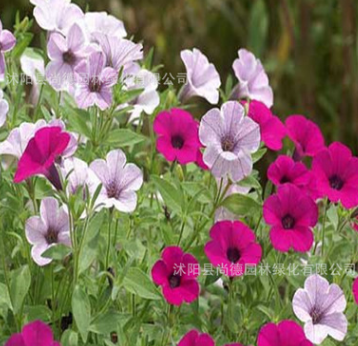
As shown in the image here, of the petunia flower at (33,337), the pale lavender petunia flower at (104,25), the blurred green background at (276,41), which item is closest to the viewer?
the petunia flower at (33,337)

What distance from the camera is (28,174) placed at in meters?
0.79

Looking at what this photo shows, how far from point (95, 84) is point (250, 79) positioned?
0.98 feet

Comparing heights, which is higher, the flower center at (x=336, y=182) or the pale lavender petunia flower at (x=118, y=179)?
the pale lavender petunia flower at (x=118, y=179)

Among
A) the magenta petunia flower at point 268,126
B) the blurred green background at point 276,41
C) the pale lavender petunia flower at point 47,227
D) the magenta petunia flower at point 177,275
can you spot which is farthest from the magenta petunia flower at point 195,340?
the blurred green background at point 276,41

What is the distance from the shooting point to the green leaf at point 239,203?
0.91 metres

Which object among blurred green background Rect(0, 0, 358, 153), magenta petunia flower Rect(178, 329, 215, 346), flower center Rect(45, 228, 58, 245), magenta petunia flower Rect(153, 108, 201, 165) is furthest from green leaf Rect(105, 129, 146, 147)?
blurred green background Rect(0, 0, 358, 153)

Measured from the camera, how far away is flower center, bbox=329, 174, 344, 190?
0.93 metres

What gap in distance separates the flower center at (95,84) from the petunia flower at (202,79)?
0.64ft

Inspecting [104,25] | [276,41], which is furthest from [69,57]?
[276,41]

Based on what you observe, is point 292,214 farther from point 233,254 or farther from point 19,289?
point 19,289

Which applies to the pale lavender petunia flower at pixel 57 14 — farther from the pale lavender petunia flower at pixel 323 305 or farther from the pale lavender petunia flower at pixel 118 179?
the pale lavender petunia flower at pixel 323 305

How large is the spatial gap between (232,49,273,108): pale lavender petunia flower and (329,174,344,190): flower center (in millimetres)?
222

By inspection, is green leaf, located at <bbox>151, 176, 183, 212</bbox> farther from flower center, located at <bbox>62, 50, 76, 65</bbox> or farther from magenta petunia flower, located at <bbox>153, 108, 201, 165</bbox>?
flower center, located at <bbox>62, 50, 76, 65</bbox>

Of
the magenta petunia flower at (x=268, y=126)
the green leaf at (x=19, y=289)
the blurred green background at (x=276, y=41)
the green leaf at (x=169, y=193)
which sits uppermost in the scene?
the magenta petunia flower at (x=268, y=126)
